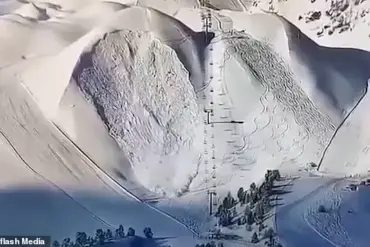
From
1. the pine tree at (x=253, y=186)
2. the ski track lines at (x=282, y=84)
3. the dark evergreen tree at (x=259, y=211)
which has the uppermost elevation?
the ski track lines at (x=282, y=84)

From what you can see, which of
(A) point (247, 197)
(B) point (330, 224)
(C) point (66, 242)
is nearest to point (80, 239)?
(C) point (66, 242)

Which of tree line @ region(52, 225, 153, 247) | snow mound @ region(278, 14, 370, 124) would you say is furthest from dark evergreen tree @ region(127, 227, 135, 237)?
snow mound @ region(278, 14, 370, 124)

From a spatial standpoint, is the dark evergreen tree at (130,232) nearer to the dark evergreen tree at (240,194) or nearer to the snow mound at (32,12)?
the dark evergreen tree at (240,194)

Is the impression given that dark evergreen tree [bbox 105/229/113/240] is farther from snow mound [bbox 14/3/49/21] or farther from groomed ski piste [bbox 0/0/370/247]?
snow mound [bbox 14/3/49/21]

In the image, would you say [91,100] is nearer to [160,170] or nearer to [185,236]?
[160,170]

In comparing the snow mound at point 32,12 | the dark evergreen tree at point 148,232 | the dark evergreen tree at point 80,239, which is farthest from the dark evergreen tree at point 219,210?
the snow mound at point 32,12

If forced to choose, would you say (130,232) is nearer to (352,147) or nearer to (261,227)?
(261,227)

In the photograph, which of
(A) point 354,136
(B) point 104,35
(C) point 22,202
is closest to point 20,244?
(C) point 22,202

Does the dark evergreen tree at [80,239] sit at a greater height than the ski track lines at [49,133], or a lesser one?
lesser
